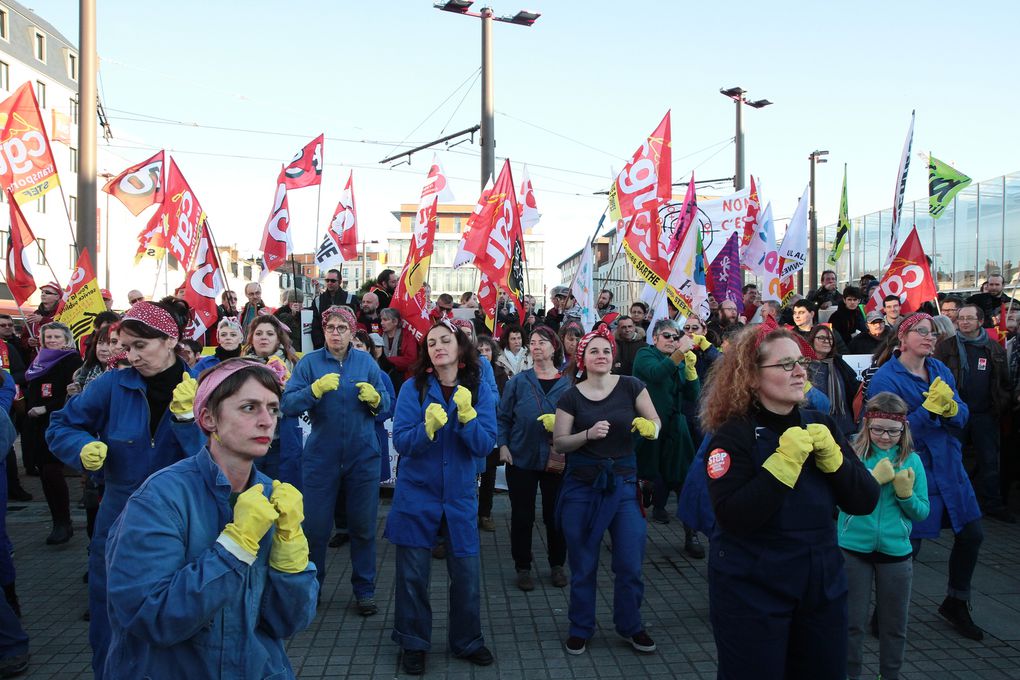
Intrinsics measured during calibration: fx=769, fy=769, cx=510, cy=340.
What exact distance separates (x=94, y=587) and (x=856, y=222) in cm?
2643

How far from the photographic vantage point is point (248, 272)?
241 feet

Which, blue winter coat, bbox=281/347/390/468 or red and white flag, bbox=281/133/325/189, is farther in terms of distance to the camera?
red and white flag, bbox=281/133/325/189

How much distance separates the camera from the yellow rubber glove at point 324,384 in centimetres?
532

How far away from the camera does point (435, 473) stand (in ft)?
15.5

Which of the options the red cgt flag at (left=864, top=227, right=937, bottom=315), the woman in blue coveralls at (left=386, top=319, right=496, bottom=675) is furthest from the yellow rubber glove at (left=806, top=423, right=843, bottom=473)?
the red cgt flag at (left=864, top=227, right=937, bottom=315)

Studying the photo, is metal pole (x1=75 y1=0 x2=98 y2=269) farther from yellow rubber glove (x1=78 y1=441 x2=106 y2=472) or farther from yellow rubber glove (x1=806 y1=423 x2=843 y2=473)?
yellow rubber glove (x1=806 y1=423 x2=843 y2=473)

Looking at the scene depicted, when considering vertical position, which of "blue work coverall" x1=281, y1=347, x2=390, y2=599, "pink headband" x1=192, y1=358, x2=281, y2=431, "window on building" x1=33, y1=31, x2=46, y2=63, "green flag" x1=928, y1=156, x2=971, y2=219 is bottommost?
"blue work coverall" x1=281, y1=347, x2=390, y2=599

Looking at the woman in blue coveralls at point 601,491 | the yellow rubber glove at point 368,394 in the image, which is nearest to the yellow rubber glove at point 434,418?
the woman in blue coveralls at point 601,491

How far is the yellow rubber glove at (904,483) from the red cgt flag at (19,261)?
9673 mm

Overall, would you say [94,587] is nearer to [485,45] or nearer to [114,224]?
[485,45]

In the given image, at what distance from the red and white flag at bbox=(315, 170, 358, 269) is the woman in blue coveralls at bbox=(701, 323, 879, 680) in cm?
1011

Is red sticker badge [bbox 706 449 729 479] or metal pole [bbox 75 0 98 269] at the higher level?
metal pole [bbox 75 0 98 269]

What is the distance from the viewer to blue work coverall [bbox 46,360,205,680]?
13.4 ft

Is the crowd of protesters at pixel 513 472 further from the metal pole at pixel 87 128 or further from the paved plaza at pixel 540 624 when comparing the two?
the metal pole at pixel 87 128
